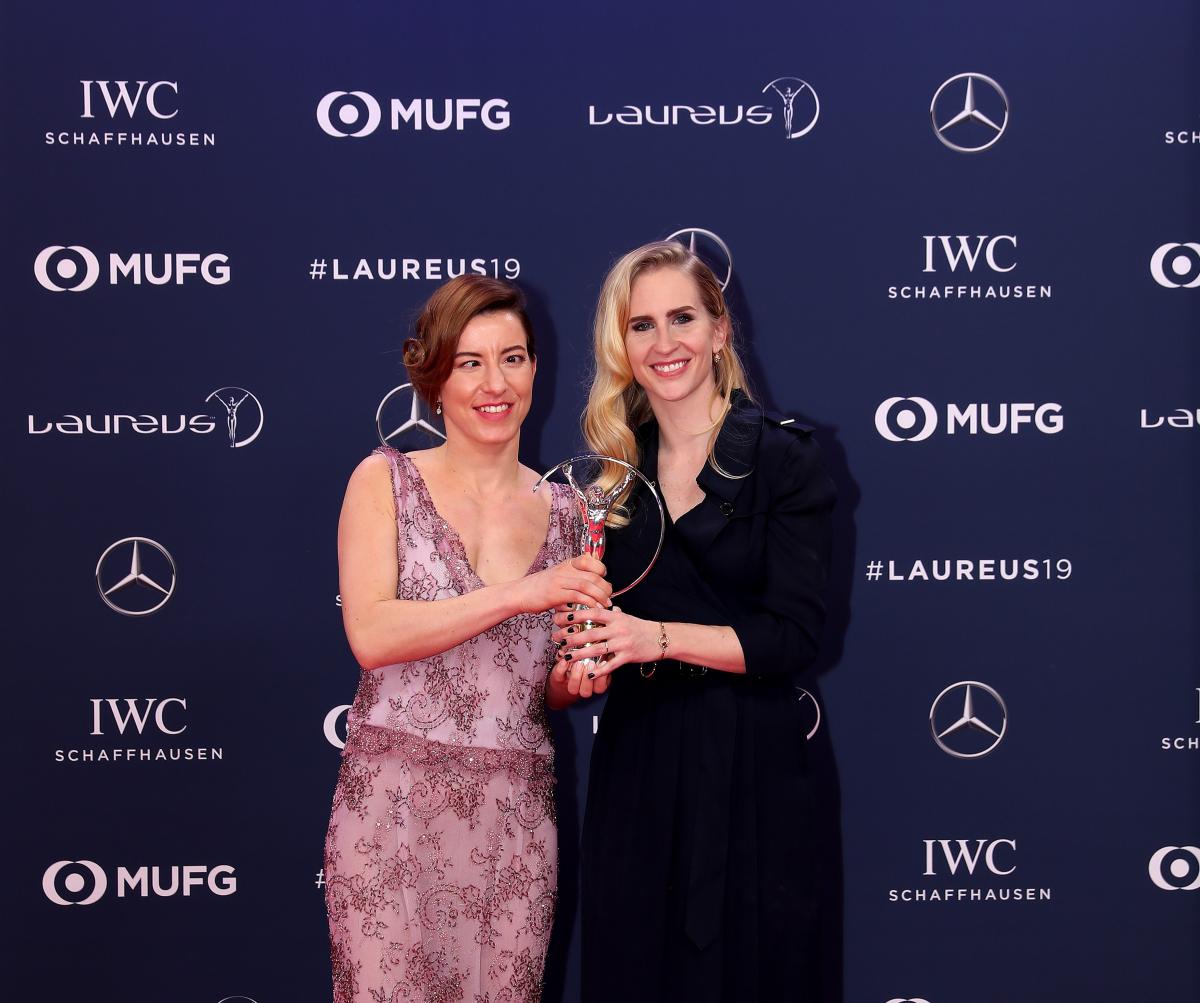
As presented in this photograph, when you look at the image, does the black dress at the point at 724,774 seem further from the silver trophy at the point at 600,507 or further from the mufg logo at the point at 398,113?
the mufg logo at the point at 398,113

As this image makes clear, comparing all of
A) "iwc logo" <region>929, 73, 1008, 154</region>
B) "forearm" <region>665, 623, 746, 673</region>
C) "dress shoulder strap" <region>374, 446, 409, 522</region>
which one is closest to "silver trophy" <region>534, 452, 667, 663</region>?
"forearm" <region>665, 623, 746, 673</region>

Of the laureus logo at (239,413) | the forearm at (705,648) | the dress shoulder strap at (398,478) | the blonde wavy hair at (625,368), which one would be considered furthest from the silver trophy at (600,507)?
the laureus logo at (239,413)

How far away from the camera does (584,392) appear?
302 centimetres

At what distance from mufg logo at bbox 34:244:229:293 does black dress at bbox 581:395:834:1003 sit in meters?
1.47

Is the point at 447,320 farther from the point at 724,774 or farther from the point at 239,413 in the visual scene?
the point at 239,413

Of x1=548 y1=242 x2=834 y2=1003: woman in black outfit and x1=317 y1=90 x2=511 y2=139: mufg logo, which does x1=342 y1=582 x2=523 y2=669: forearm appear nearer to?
x1=548 y1=242 x2=834 y2=1003: woman in black outfit

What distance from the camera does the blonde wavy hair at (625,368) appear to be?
87.2 inches

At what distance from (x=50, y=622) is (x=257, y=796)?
0.68 meters

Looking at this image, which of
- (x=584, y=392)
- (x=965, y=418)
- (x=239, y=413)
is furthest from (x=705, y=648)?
(x=239, y=413)

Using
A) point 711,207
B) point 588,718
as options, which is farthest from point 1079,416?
point 588,718

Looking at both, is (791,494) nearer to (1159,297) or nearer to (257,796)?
(1159,297)

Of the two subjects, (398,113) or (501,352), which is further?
(398,113)

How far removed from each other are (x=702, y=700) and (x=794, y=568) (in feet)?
0.94

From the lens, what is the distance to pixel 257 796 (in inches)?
119
